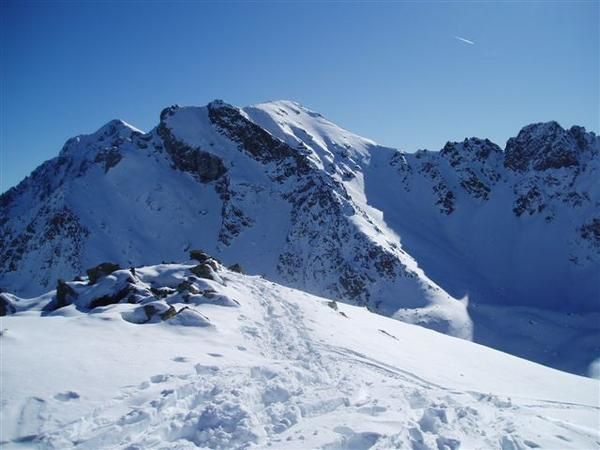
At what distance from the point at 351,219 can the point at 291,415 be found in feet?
223

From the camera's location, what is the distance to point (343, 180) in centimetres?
10119

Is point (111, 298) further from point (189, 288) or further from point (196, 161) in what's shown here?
point (196, 161)

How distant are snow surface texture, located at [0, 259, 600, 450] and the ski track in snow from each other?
36 millimetres

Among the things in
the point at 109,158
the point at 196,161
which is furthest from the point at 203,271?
the point at 109,158

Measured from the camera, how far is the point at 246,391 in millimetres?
11469

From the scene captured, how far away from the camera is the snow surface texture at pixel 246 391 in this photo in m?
9.47

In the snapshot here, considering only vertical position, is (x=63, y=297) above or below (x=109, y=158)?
below

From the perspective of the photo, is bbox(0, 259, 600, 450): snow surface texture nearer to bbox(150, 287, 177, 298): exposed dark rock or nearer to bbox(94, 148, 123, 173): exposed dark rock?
bbox(150, 287, 177, 298): exposed dark rock

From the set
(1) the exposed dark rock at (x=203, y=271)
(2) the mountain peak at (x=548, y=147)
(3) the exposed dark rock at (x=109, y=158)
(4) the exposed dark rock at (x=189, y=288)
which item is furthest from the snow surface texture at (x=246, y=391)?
(2) the mountain peak at (x=548, y=147)

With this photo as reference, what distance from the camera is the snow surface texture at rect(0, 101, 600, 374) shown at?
70.5m

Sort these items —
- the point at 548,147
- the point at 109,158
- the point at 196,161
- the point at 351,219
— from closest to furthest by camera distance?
the point at 351,219, the point at 196,161, the point at 109,158, the point at 548,147

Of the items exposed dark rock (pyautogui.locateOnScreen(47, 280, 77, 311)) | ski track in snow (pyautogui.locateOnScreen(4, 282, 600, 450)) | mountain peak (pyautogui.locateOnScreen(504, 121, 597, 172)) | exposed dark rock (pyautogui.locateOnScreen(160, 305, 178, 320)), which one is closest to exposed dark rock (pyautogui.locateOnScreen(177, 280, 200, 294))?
exposed dark rock (pyautogui.locateOnScreen(160, 305, 178, 320))

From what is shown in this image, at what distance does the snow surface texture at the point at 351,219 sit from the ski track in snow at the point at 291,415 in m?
52.0

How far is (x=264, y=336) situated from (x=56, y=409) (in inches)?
381
